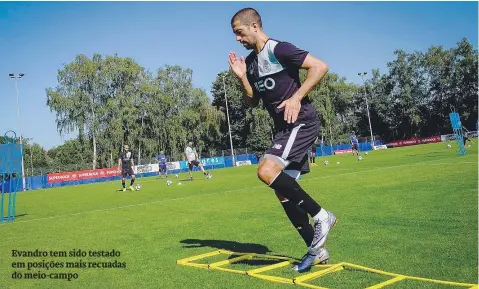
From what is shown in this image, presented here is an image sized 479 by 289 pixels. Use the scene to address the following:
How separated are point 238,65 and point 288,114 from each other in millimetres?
1015

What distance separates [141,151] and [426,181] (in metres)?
54.3

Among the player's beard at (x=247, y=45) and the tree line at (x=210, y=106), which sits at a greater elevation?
the tree line at (x=210, y=106)

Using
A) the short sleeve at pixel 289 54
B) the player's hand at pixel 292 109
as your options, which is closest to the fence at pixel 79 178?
the short sleeve at pixel 289 54

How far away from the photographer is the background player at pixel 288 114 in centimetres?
441

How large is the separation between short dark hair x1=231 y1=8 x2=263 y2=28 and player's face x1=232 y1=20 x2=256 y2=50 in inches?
1.7

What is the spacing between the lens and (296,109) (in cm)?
433

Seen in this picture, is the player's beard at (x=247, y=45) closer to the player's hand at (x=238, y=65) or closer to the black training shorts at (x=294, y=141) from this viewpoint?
the player's hand at (x=238, y=65)

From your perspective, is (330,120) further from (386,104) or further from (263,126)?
(386,104)

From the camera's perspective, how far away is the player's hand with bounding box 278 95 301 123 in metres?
4.32

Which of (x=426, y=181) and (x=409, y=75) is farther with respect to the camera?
(x=409, y=75)

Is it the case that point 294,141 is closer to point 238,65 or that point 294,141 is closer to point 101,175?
point 238,65

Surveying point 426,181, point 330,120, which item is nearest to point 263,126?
point 330,120

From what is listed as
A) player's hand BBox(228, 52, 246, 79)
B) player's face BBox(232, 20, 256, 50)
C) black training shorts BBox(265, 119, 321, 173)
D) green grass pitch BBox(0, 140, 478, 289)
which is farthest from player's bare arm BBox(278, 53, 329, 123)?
green grass pitch BBox(0, 140, 478, 289)

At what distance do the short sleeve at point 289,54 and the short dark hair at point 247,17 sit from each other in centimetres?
39
